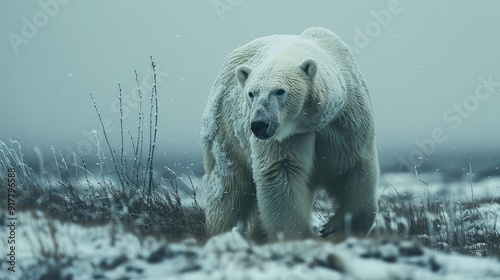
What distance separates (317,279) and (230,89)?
3.18 meters

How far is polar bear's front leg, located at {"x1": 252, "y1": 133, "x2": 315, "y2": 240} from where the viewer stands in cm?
530

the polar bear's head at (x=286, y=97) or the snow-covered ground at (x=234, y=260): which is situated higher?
the polar bear's head at (x=286, y=97)

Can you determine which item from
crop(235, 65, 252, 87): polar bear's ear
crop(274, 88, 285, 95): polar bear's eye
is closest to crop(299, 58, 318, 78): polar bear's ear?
crop(274, 88, 285, 95): polar bear's eye

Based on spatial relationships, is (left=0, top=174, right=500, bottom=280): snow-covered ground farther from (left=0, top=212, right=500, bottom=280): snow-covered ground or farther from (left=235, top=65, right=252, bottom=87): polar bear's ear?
(left=235, top=65, right=252, bottom=87): polar bear's ear

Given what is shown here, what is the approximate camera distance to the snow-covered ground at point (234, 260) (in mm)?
3184

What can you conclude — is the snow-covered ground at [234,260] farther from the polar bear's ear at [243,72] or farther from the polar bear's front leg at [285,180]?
the polar bear's ear at [243,72]

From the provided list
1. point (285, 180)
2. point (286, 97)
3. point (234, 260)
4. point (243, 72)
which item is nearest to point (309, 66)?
point (286, 97)

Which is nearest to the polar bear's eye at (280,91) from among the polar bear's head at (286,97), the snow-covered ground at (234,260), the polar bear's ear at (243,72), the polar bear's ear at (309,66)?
the polar bear's head at (286,97)

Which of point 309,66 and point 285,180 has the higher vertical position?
point 309,66

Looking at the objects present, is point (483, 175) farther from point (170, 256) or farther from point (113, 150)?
point (170, 256)

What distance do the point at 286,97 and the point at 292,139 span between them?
1.61 feet

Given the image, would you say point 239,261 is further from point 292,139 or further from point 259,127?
point 292,139

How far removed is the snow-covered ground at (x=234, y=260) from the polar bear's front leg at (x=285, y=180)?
168 centimetres

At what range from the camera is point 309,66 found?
499 cm
